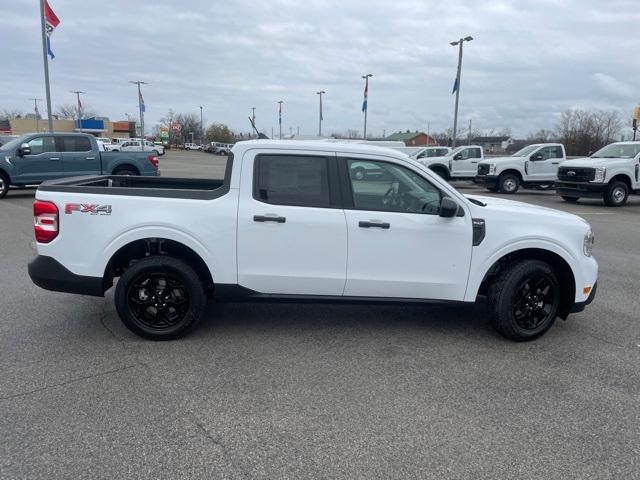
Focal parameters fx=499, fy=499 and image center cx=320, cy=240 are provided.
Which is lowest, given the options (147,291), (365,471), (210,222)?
(365,471)

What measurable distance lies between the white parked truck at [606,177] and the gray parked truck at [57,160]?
13832 mm

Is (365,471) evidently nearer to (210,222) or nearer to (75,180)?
(210,222)

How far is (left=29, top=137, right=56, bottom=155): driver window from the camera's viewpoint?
14859 millimetres

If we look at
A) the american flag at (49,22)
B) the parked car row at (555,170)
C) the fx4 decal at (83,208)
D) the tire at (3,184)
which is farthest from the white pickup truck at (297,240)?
the american flag at (49,22)

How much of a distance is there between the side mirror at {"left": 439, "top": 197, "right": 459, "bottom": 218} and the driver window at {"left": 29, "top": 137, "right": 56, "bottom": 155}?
14.2m

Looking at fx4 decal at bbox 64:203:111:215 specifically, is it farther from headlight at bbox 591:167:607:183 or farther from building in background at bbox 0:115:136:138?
building in background at bbox 0:115:136:138

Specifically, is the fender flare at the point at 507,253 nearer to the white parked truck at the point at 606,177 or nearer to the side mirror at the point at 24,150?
the white parked truck at the point at 606,177

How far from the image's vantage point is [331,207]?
446 cm

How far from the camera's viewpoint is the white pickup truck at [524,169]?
20.4 metres

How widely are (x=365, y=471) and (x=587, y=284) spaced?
310 cm

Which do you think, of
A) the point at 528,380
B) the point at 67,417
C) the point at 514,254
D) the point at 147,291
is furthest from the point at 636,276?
the point at 67,417

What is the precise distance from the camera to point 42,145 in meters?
15.0

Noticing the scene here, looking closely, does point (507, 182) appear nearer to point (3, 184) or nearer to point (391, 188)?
point (391, 188)

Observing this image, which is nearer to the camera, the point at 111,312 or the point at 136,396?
the point at 136,396
